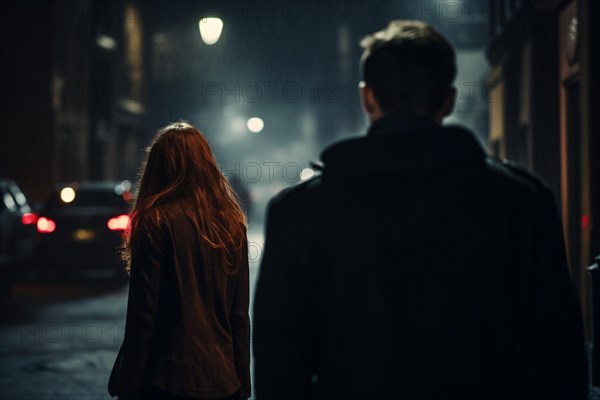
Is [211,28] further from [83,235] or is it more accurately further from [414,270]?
[414,270]

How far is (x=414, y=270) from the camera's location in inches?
86.0

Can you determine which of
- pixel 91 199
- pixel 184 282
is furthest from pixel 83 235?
pixel 184 282

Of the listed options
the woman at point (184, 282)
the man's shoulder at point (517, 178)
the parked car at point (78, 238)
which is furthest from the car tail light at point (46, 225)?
the man's shoulder at point (517, 178)

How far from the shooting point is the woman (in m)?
3.50

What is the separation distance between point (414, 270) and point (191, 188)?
1.73 m

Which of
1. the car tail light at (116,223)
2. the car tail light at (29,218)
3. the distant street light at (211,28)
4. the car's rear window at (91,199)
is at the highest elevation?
the distant street light at (211,28)

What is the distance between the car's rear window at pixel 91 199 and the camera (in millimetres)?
16266

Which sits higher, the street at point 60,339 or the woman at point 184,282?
the woman at point 184,282

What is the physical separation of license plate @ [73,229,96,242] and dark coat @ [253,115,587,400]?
13823mm

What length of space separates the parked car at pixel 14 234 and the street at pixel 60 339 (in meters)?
0.38

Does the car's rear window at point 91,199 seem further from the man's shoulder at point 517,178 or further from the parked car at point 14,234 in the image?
the man's shoulder at point 517,178

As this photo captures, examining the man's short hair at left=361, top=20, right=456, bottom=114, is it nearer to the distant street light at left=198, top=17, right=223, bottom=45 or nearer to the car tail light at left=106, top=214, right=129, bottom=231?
the distant street light at left=198, top=17, right=223, bottom=45

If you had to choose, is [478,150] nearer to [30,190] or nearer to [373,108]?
[373,108]

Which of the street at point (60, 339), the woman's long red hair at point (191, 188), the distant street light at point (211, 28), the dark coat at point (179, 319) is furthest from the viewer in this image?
the distant street light at point (211, 28)
